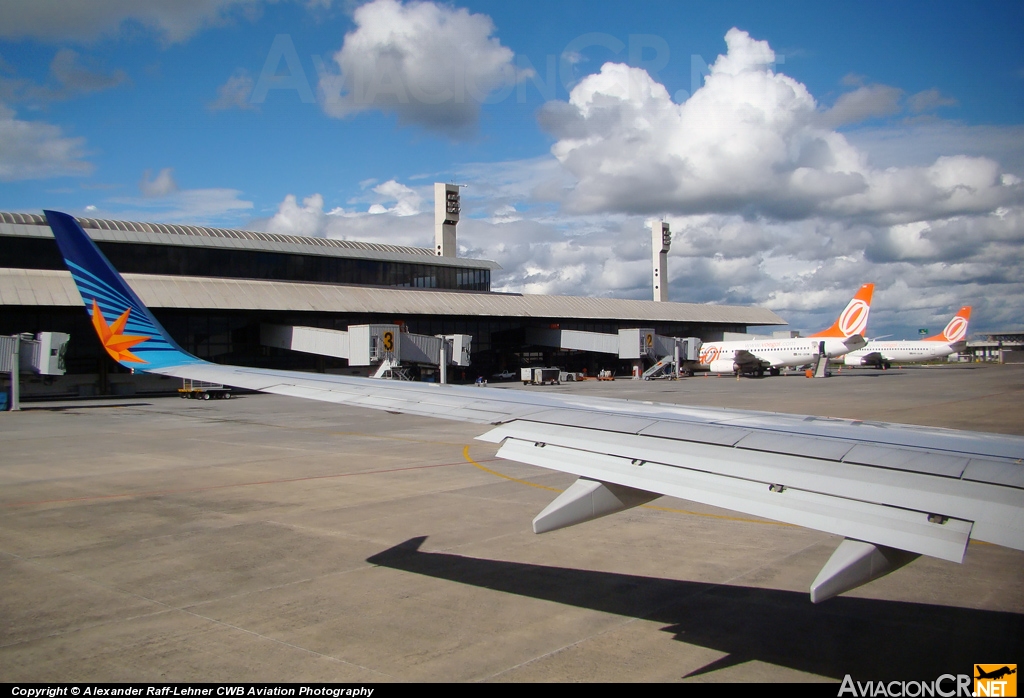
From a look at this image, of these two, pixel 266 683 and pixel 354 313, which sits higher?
pixel 354 313

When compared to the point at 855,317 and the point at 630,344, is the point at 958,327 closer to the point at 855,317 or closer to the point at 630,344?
the point at 855,317

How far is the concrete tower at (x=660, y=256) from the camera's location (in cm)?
10081

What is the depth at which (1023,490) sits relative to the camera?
11.9 ft

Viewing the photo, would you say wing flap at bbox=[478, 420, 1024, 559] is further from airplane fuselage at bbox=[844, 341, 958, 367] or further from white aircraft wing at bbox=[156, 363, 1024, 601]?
airplane fuselage at bbox=[844, 341, 958, 367]

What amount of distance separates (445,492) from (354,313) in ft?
144

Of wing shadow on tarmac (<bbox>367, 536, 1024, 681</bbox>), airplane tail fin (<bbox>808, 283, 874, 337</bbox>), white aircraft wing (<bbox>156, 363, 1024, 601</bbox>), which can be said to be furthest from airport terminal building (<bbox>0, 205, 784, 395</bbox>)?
white aircraft wing (<bbox>156, 363, 1024, 601</bbox>)

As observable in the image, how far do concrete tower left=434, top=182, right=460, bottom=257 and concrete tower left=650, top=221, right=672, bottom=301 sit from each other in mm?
35386

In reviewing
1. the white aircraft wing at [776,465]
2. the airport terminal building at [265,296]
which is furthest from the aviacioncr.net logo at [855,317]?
the white aircraft wing at [776,465]

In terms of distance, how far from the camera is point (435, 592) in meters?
8.12

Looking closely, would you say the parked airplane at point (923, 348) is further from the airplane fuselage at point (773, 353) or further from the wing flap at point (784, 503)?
the wing flap at point (784, 503)

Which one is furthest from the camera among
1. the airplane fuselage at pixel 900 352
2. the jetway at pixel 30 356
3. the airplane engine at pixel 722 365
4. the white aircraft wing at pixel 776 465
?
→ the airplane fuselage at pixel 900 352

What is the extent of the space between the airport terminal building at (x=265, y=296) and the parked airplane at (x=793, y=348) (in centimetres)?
1192

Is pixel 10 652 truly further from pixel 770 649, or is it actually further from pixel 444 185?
pixel 444 185

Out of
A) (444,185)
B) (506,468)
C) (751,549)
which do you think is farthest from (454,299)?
(751,549)
